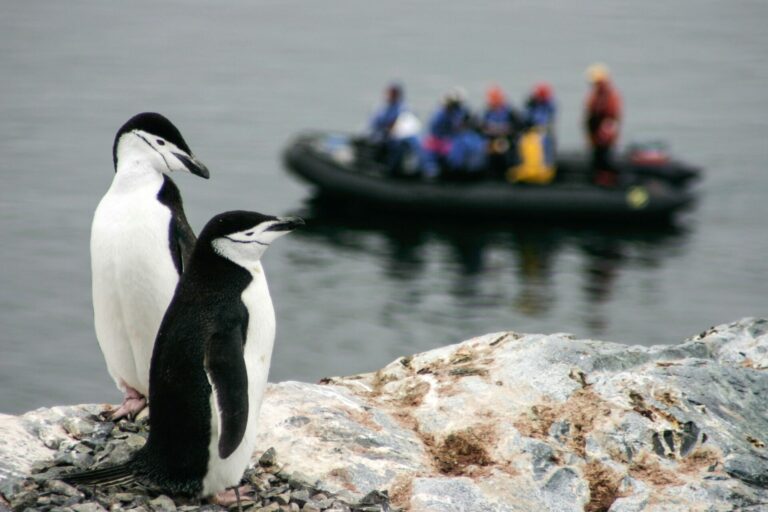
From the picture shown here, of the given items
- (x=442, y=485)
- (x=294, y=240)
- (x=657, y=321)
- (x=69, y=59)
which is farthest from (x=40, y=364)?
(x=69, y=59)

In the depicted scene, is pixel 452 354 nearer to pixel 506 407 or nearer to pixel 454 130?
pixel 506 407

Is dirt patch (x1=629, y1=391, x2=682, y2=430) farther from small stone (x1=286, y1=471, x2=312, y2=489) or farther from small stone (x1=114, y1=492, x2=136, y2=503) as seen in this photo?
small stone (x1=114, y1=492, x2=136, y2=503)

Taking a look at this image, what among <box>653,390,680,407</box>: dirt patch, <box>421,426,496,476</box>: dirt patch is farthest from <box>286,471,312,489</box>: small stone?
<box>653,390,680,407</box>: dirt patch

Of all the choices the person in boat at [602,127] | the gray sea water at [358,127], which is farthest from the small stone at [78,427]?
the person in boat at [602,127]

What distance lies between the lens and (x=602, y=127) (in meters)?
21.4

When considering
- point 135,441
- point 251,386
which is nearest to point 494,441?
point 251,386

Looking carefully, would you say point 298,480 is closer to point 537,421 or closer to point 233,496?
point 233,496

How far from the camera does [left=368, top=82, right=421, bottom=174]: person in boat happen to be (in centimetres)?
2081

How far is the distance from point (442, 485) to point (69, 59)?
115ft

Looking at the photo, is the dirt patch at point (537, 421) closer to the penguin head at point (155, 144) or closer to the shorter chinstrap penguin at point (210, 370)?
the shorter chinstrap penguin at point (210, 370)

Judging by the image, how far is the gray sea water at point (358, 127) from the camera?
18.3m

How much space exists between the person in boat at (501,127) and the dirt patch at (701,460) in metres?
15.7

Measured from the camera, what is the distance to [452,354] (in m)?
6.19

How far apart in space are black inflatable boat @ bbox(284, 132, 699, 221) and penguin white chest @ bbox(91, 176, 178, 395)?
16.2 metres
